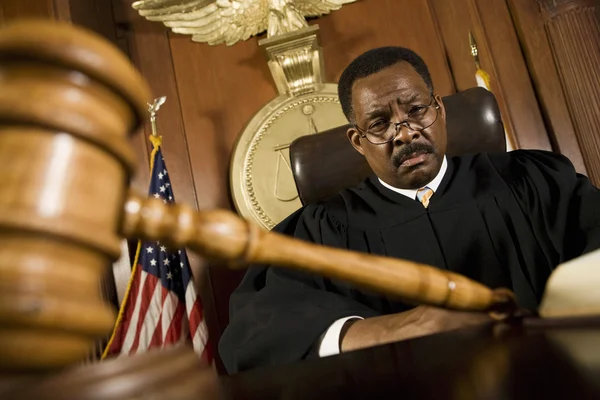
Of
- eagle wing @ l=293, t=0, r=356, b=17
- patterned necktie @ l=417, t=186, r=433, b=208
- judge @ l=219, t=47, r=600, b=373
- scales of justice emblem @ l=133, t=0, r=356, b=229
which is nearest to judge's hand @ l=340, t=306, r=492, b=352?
judge @ l=219, t=47, r=600, b=373

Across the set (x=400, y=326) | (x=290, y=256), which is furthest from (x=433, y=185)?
(x=290, y=256)

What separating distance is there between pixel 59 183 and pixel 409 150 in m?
1.29

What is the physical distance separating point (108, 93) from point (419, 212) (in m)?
1.21

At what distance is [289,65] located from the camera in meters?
2.35

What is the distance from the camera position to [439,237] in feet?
4.54

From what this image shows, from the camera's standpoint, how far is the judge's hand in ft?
2.84

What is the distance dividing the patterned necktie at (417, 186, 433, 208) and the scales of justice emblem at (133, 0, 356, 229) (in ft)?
2.97

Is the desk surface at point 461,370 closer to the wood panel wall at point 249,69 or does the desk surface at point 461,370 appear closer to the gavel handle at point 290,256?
the gavel handle at point 290,256

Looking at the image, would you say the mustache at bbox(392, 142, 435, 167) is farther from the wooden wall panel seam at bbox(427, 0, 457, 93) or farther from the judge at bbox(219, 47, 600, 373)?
the wooden wall panel seam at bbox(427, 0, 457, 93)

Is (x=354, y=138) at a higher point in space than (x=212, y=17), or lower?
lower

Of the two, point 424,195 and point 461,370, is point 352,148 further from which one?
point 461,370

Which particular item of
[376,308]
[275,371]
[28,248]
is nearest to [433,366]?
[275,371]

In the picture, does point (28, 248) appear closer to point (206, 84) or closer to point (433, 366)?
point (433, 366)

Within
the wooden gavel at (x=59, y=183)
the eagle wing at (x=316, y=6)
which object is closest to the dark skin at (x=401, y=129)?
the eagle wing at (x=316, y=6)
